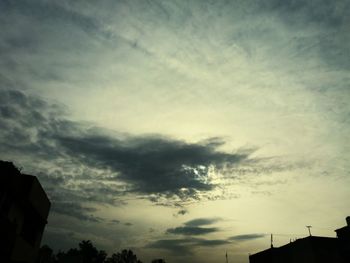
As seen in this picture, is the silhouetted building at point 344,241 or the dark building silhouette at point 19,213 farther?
the silhouetted building at point 344,241

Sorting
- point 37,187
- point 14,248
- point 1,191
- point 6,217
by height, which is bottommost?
point 14,248

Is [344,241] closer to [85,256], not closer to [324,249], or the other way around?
[324,249]

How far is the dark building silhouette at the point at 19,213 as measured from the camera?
2002 cm

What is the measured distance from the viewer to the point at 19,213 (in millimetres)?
24109

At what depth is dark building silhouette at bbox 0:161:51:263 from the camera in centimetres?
2002

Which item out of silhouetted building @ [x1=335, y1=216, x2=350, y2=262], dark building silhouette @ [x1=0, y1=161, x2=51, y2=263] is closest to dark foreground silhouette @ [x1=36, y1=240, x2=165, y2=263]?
dark building silhouette @ [x1=0, y1=161, x2=51, y2=263]

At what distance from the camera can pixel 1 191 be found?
20.1m

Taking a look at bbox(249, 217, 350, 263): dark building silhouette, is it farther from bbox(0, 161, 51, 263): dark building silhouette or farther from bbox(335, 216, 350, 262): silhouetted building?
bbox(0, 161, 51, 263): dark building silhouette

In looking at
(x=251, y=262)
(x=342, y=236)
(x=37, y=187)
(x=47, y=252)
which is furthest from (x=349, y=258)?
(x=47, y=252)

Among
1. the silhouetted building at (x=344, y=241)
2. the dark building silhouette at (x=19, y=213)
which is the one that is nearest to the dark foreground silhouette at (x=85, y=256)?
the dark building silhouette at (x=19, y=213)

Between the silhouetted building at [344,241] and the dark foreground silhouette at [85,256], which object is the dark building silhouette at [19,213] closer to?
the dark foreground silhouette at [85,256]

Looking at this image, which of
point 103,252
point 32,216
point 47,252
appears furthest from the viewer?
point 103,252

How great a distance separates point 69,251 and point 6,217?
13057 centimetres

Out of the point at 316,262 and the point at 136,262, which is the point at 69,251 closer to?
the point at 136,262
